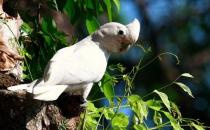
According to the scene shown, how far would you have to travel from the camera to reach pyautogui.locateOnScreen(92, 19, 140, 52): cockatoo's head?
2.11 m

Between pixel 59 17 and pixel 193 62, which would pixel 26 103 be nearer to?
pixel 59 17

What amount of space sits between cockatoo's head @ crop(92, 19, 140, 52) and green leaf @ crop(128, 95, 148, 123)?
0.13m

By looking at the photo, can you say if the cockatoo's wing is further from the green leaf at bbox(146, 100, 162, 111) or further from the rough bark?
the green leaf at bbox(146, 100, 162, 111)

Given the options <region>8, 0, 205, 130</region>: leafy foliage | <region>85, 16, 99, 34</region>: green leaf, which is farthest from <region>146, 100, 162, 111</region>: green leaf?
<region>85, 16, 99, 34</region>: green leaf

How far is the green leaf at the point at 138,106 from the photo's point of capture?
2156 mm

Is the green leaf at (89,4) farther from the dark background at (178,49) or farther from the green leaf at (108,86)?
the dark background at (178,49)

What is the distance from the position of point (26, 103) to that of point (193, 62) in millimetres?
3243

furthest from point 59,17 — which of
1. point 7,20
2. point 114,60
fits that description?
point 7,20

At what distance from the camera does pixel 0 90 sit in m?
2.01

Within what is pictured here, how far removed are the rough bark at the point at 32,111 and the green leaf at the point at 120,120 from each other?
191 millimetres

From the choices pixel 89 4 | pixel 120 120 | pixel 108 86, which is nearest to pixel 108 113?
pixel 120 120

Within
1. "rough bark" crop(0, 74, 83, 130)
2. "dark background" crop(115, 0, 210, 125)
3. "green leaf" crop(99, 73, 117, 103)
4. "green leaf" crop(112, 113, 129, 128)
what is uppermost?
"dark background" crop(115, 0, 210, 125)

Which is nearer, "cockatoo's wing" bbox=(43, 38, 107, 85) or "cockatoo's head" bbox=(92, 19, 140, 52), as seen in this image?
"cockatoo's wing" bbox=(43, 38, 107, 85)

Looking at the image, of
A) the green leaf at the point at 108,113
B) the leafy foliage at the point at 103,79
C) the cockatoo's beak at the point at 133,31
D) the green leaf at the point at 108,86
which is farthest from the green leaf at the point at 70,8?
the cockatoo's beak at the point at 133,31
